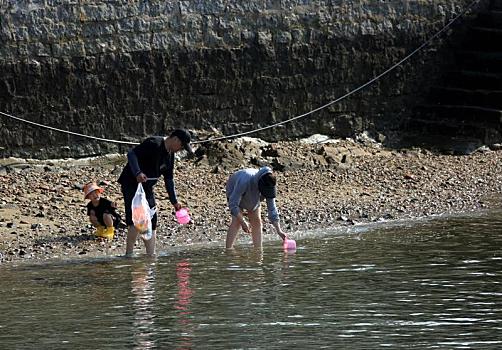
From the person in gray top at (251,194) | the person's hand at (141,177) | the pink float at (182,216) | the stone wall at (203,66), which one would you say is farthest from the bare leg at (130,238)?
the stone wall at (203,66)

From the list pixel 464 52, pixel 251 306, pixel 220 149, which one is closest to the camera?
pixel 251 306

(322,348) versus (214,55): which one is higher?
(214,55)

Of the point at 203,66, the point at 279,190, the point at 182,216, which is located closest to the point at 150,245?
the point at 182,216

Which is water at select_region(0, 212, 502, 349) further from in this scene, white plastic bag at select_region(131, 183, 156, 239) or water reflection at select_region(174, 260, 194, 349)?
white plastic bag at select_region(131, 183, 156, 239)

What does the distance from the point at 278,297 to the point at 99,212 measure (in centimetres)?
281

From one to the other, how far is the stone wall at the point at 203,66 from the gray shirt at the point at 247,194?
4.14 metres

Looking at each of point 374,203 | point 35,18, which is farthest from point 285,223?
point 35,18

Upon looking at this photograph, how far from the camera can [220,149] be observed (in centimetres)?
Answer: 1706

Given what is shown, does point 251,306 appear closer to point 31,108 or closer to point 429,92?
point 31,108

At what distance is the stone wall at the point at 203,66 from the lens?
1627 centimetres

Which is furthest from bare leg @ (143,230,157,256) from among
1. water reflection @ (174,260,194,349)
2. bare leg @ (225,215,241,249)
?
bare leg @ (225,215,241,249)

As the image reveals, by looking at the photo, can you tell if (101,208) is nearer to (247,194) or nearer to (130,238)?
(130,238)

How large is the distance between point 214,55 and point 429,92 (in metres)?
3.72

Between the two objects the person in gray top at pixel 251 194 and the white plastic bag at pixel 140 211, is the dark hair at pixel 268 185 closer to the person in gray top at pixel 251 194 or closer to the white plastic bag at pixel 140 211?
the person in gray top at pixel 251 194
